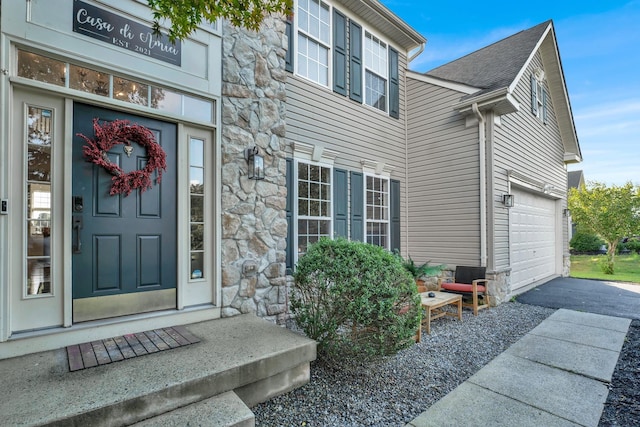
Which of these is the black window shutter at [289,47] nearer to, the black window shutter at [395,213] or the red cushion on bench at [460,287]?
the black window shutter at [395,213]

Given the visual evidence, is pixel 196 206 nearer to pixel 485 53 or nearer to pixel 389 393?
pixel 389 393

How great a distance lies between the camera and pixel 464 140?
258 inches

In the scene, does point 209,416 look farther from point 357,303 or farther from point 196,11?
point 196,11

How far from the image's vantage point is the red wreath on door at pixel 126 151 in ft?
9.58

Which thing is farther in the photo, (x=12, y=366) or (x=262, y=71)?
(x=262, y=71)

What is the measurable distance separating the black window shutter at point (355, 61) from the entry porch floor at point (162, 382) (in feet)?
16.2

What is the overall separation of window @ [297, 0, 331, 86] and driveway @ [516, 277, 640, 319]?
6291mm

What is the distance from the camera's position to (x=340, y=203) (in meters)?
A: 5.86

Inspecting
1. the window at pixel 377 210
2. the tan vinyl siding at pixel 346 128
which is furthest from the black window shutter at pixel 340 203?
the window at pixel 377 210

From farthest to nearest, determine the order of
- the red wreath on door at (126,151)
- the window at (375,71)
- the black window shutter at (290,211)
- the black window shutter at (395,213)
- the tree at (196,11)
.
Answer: the black window shutter at (395,213)
the window at (375,71)
the black window shutter at (290,211)
the red wreath on door at (126,151)
the tree at (196,11)

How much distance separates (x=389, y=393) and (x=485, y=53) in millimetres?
8928

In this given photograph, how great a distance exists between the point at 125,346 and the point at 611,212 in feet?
52.6

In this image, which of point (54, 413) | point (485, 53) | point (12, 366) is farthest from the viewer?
point (485, 53)

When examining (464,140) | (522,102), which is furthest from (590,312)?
(522,102)
